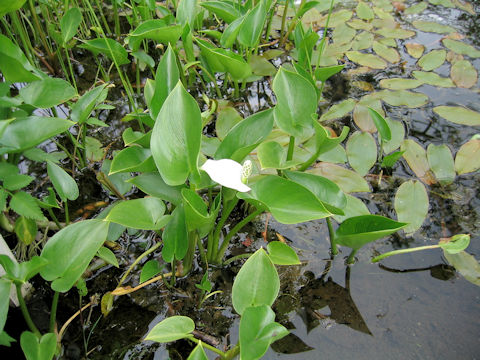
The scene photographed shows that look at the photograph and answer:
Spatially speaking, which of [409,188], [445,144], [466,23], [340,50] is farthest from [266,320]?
[466,23]

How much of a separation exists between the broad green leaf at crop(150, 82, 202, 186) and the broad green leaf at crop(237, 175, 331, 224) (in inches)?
4.3

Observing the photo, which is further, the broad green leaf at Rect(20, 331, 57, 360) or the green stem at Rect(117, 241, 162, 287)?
the green stem at Rect(117, 241, 162, 287)

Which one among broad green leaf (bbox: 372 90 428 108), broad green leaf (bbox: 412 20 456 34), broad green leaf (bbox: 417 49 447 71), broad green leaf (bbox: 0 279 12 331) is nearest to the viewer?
broad green leaf (bbox: 0 279 12 331)

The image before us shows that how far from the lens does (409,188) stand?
3.53 feet

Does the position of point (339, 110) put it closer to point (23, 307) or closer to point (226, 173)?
point (226, 173)

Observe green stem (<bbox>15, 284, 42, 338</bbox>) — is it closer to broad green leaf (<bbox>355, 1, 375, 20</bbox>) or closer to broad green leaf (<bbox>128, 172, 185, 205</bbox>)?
broad green leaf (<bbox>128, 172, 185, 205</bbox>)

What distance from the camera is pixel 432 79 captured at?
1440 mm

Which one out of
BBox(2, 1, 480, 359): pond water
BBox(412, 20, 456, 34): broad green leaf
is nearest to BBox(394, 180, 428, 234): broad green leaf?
BBox(2, 1, 480, 359): pond water

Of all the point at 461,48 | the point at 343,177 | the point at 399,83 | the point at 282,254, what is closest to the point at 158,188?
the point at 282,254

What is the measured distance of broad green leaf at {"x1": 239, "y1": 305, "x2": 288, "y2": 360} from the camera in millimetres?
615

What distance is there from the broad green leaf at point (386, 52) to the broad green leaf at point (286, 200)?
1.05m

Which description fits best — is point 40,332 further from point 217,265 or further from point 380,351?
point 380,351

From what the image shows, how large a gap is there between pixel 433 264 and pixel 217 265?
0.51m

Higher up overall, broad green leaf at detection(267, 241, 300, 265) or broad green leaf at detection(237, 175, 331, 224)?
broad green leaf at detection(237, 175, 331, 224)
